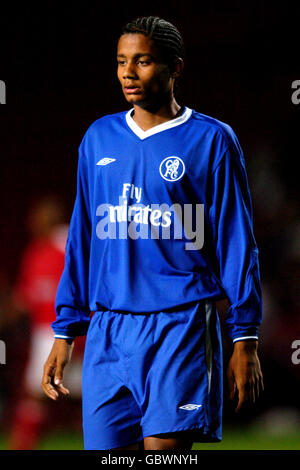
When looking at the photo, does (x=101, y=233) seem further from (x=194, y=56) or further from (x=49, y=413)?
(x=194, y=56)

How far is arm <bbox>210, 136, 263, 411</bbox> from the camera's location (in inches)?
94.9

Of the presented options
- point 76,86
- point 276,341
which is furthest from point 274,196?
point 76,86

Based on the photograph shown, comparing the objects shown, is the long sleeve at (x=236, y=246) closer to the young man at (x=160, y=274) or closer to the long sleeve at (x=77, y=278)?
the young man at (x=160, y=274)

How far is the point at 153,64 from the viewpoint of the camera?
2.46m

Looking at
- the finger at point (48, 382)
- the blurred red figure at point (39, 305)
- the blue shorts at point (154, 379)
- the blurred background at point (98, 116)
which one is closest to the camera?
the blue shorts at point (154, 379)

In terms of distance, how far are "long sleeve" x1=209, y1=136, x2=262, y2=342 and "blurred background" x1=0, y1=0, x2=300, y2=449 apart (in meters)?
2.88

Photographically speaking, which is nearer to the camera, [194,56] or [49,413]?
[49,413]

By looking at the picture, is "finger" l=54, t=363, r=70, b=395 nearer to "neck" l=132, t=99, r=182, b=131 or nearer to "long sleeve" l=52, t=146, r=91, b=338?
"long sleeve" l=52, t=146, r=91, b=338

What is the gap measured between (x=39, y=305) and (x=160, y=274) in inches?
116

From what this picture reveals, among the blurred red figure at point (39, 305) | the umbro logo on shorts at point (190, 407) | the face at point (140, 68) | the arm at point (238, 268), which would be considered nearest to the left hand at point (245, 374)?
the arm at point (238, 268)

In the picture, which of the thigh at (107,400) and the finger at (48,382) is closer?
the thigh at (107,400)

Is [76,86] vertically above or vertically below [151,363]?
above

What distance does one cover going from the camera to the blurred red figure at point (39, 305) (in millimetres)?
4984

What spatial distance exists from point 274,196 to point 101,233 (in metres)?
3.98
